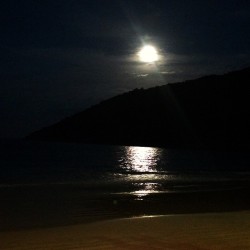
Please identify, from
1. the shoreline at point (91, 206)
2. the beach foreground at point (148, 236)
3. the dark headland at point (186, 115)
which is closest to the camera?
the beach foreground at point (148, 236)

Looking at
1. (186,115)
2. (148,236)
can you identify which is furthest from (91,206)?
(186,115)

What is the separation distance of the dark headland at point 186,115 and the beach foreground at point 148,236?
121142 millimetres

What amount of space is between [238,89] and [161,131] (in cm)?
3613

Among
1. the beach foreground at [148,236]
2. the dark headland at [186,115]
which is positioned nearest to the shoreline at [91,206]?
the beach foreground at [148,236]

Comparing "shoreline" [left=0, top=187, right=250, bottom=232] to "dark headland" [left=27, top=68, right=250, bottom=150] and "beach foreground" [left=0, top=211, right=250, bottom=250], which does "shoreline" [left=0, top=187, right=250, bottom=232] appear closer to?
"beach foreground" [left=0, top=211, right=250, bottom=250]

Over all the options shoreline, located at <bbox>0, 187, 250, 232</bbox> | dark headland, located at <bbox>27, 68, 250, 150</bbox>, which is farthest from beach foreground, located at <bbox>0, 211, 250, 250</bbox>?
dark headland, located at <bbox>27, 68, 250, 150</bbox>

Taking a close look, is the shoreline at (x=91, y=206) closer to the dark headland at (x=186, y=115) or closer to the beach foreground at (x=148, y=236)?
the beach foreground at (x=148, y=236)

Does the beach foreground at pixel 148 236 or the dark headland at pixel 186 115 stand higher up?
the dark headland at pixel 186 115

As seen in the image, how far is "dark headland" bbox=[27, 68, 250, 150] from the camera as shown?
448 feet

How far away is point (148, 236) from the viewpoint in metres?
12.0

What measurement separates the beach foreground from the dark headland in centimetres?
12114

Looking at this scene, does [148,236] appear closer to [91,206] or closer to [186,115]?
[91,206]

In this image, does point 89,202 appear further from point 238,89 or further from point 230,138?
point 230,138

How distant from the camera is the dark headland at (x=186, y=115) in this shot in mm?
136500
